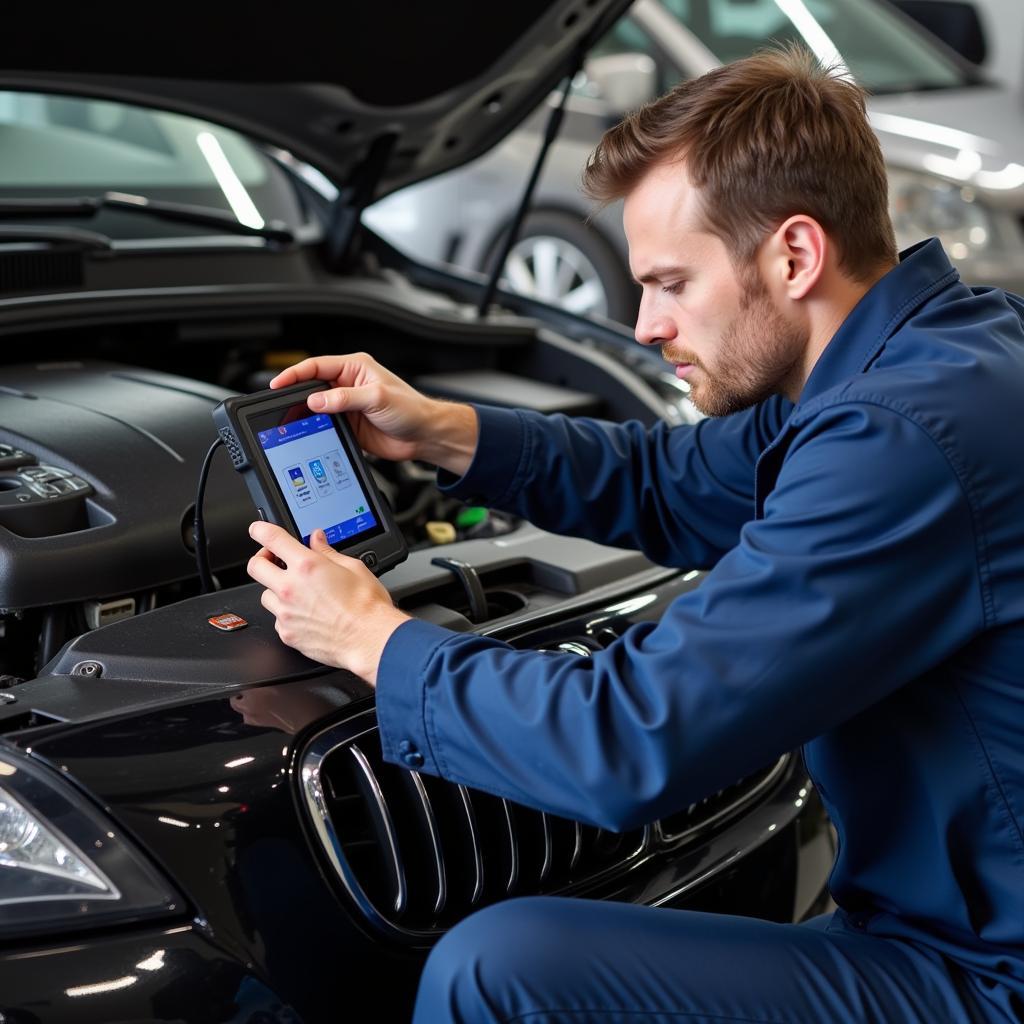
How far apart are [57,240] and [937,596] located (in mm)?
1386

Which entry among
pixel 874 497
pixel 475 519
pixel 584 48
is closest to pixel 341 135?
pixel 584 48

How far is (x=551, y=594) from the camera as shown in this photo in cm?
165

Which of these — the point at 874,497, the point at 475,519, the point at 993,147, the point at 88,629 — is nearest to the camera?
the point at 874,497

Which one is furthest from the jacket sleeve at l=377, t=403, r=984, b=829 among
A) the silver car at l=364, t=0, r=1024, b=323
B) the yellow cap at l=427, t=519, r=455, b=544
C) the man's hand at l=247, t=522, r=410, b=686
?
the silver car at l=364, t=0, r=1024, b=323

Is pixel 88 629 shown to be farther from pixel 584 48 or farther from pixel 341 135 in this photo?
pixel 584 48

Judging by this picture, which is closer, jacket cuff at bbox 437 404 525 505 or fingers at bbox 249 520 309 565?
fingers at bbox 249 520 309 565

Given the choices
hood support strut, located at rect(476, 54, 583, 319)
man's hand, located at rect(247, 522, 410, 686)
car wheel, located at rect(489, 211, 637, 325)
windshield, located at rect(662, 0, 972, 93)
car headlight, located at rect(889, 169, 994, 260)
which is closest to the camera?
man's hand, located at rect(247, 522, 410, 686)

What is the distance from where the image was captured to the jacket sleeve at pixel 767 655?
1086 millimetres

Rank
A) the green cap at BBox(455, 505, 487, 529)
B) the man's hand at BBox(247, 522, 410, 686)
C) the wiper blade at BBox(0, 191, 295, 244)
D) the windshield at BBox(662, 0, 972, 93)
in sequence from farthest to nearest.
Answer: the windshield at BBox(662, 0, 972, 93)
the wiper blade at BBox(0, 191, 295, 244)
the green cap at BBox(455, 505, 487, 529)
the man's hand at BBox(247, 522, 410, 686)

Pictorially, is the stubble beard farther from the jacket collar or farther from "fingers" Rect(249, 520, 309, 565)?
"fingers" Rect(249, 520, 309, 565)

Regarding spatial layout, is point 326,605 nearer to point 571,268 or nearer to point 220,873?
point 220,873

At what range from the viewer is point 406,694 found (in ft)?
3.88

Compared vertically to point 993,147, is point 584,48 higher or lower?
higher

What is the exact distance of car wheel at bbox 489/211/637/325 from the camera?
438 centimetres
